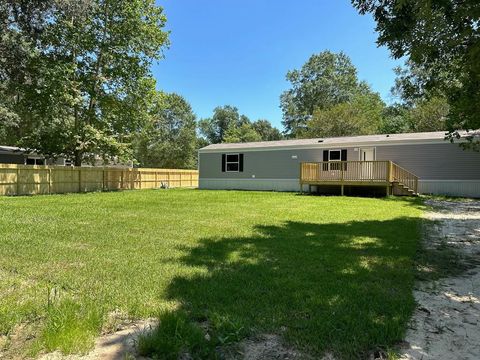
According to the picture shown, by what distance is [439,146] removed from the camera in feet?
54.3

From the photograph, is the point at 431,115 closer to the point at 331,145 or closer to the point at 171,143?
the point at 331,145

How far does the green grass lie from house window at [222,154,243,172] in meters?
14.7

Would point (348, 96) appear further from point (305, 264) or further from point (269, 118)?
point (305, 264)

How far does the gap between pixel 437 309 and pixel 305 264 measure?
1623 millimetres

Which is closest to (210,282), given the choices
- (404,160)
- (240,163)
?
(404,160)

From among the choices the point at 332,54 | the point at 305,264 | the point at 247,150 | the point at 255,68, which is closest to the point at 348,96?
the point at 332,54

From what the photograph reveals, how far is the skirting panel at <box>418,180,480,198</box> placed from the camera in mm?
15977

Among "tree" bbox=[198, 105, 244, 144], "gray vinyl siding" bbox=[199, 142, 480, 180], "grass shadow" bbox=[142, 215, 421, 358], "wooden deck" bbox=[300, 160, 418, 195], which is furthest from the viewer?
"tree" bbox=[198, 105, 244, 144]

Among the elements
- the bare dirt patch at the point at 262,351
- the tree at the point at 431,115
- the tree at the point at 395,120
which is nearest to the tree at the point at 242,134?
the tree at the point at 395,120

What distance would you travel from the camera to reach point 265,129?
57.4 meters

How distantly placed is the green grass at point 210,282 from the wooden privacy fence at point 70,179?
10.4m

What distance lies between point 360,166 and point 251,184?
22.8ft

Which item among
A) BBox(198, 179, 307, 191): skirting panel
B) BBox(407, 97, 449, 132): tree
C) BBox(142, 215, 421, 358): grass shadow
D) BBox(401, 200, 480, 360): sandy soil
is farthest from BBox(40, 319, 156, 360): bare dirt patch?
BBox(407, 97, 449, 132): tree

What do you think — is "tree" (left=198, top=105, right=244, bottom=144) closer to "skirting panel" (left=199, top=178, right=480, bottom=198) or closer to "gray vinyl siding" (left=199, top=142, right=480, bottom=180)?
"skirting panel" (left=199, top=178, right=480, bottom=198)
